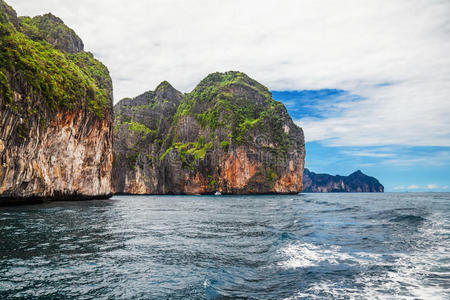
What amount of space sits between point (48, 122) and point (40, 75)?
5.71 meters

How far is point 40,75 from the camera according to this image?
32594 millimetres

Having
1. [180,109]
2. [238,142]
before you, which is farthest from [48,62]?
[180,109]

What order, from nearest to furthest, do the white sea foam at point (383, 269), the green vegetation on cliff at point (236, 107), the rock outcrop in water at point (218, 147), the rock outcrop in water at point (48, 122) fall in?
the white sea foam at point (383, 269), the rock outcrop in water at point (48, 122), the rock outcrop in water at point (218, 147), the green vegetation on cliff at point (236, 107)

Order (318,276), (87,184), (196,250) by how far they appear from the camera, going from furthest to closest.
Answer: (87,184), (196,250), (318,276)

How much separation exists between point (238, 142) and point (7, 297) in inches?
4177

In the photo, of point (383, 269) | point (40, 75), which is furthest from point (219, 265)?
point (40, 75)

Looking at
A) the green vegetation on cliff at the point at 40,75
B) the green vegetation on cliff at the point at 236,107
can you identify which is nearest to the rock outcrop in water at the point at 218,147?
the green vegetation on cliff at the point at 236,107

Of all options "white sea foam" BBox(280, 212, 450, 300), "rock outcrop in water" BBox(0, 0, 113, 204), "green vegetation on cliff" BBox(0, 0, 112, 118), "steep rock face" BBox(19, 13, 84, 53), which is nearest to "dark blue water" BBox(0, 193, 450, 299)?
"white sea foam" BBox(280, 212, 450, 300)

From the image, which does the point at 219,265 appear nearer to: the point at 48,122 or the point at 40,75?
the point at 40,75

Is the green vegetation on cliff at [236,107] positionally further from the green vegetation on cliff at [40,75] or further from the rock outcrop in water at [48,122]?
the green vegetation on cliff at [40,75]

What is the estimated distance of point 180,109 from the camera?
6058 inches

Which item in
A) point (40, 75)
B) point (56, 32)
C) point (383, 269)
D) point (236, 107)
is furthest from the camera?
point (236, 107)

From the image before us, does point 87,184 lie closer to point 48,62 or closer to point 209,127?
point 48,62

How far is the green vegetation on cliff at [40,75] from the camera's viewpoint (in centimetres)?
2784
